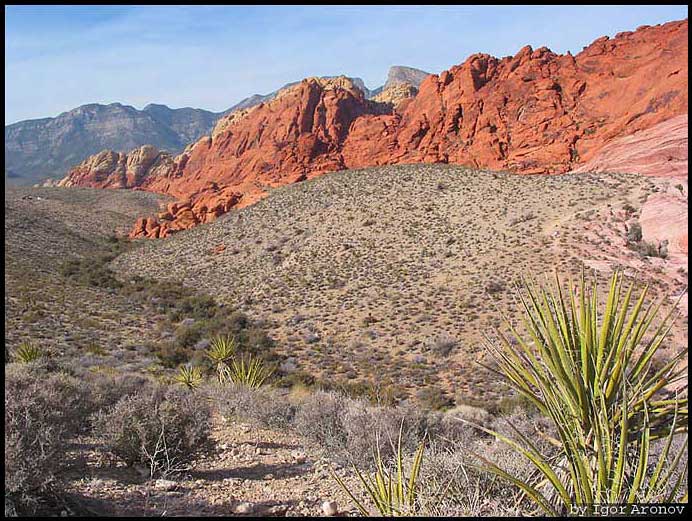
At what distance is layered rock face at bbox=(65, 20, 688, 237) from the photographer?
4075 centimetres

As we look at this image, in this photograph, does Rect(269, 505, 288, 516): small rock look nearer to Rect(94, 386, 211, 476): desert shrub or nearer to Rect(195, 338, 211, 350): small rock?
Rect(94, 386, 211, 476): desert shrub

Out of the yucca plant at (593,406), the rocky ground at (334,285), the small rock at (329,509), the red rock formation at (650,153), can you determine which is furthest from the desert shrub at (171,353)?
the red rock formation at (650,153)

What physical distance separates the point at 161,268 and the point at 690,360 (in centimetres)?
3539

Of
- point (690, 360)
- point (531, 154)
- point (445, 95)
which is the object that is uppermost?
point (445, 95)

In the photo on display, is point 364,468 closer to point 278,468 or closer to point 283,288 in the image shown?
point 278,468

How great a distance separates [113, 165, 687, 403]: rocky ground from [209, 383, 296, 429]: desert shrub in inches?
175

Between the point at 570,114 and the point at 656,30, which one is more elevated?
the point at 656,30

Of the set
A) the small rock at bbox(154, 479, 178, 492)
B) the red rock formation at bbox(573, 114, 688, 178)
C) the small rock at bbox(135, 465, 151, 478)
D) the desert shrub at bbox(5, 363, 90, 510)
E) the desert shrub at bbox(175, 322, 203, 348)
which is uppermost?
the red rock formation at bbox(573, 114, 688, 178)

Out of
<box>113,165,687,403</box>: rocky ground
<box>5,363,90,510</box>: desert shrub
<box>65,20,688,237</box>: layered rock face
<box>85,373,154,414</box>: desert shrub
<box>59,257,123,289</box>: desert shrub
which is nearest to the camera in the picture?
<box>5,363,90,510</box>: desert shrub

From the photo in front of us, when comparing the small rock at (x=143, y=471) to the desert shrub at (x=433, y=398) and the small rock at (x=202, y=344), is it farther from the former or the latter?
the small rock at (x=202, y=344)

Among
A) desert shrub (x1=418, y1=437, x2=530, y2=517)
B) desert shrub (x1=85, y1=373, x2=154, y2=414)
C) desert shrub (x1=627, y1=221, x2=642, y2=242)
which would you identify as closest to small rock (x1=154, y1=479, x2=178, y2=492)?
desert shrub (x1=85, y1=373, x2=154, y2=414)

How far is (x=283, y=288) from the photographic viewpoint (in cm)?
2548

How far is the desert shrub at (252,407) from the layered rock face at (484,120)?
3621 cm

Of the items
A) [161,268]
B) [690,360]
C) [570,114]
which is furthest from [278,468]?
[570,114]
